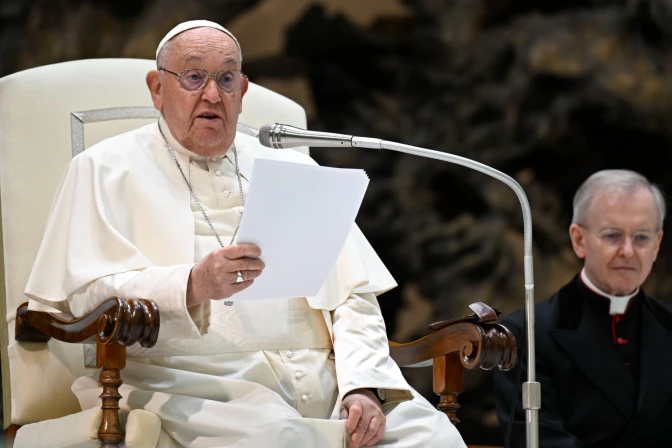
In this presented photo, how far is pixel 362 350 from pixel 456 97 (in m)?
3.42

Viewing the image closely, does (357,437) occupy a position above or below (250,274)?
below

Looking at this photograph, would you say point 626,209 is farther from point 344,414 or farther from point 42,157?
point 42,157

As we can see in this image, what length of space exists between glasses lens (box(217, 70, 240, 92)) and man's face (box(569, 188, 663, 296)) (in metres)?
1.78

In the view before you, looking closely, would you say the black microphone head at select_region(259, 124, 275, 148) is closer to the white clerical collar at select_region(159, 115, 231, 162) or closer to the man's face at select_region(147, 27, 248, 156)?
the man's face at select_region(147, 27, 248, 156)

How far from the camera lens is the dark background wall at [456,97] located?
6.31m

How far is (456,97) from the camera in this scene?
654 cm

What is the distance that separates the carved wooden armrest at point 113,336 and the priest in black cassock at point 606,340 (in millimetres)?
1831

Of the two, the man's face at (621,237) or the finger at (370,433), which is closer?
the finger at (370,433)

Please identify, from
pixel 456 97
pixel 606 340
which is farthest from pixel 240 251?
pixel 456 97

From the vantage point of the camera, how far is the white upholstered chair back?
342 cm

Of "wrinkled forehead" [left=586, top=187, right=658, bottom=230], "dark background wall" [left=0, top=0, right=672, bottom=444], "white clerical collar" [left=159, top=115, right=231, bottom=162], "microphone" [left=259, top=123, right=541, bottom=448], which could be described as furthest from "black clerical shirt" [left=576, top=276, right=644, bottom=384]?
"white clerical collar" [left=159, top=115, right=231, bottom=162]

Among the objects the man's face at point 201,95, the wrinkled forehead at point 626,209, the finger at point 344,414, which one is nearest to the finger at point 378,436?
the finger at point 344,414

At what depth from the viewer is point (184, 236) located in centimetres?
344

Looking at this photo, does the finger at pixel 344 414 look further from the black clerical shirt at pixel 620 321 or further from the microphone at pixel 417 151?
the black clerical shirt at pixel 620 321
